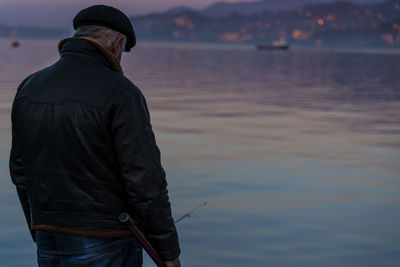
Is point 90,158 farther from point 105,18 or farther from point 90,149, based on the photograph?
point 105,18

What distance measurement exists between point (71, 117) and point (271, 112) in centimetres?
2034

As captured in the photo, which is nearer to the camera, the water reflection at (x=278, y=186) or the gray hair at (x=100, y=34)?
the gray hair at (x=100, y=34)

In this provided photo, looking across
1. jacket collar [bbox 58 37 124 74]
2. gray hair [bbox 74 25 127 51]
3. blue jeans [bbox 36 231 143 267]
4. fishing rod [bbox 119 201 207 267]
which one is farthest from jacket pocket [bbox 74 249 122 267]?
gray hair [bbox 74 25 127 51]

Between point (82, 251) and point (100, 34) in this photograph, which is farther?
point (100, 34)

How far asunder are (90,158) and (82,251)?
43 cm

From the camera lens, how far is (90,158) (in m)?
3.27

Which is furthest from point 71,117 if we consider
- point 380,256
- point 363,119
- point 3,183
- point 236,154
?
point 363,119

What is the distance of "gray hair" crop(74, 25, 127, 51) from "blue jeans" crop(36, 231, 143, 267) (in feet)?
3.01

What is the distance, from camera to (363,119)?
21516mm

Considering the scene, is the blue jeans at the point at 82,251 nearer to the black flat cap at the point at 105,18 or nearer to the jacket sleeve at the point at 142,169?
the jacket sleeve at the point at 142,169

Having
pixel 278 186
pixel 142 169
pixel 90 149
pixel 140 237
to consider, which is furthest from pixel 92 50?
pixel 278 186

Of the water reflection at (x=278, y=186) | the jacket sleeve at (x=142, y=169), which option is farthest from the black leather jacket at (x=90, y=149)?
the water reflection at (x=278, y=186)

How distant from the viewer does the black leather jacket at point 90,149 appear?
10.6 feet

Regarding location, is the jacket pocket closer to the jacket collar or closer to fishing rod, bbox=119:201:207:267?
fishing rod, bbox=119:201:207:267
